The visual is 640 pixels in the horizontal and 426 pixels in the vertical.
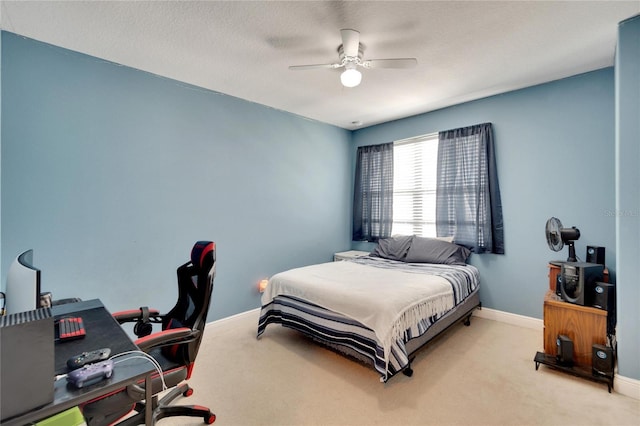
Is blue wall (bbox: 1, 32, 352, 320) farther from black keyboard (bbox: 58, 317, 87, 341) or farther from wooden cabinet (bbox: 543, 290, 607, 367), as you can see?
wooden cabinet (bbox: 543, 290, 607, 367)

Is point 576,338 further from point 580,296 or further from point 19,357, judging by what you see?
point 19,357

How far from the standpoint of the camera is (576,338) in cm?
231

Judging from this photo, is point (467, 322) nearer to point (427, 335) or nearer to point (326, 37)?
point (427, 335)

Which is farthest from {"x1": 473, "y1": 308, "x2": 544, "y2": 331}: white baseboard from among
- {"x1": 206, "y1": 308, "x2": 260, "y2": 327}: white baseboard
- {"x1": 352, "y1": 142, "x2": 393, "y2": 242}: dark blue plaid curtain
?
→ {"x1": 206, "y1": 308, "x2": 260, "y2": 327}: white baseboard

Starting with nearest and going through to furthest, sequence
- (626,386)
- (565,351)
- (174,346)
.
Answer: (174,346) < (626,386) < (565,351)

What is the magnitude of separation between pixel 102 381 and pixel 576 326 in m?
3.08

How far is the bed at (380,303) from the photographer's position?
215 centimetres

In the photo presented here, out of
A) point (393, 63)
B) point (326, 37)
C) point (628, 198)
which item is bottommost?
point (628, 198)

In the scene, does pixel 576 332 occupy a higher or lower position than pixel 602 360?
higher

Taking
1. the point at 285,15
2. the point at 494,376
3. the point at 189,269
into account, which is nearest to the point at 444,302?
the point at 494,376

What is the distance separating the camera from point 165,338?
1521 millimetres

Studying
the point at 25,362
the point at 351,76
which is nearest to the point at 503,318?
the point at 351,76

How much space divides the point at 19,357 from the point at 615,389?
329cm

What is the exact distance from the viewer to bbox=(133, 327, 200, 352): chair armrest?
144 cm
